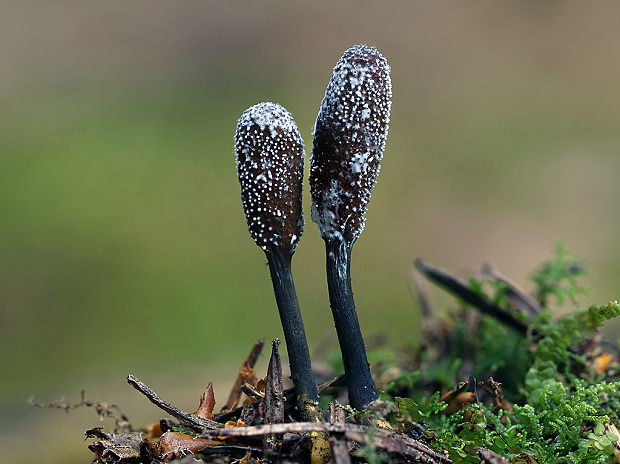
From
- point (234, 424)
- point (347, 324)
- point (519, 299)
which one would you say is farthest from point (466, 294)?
point (234, 424)

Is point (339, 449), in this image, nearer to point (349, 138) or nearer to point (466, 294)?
point (349, 138)

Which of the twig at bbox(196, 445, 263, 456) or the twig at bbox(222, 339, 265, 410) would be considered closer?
the twig at bbox(196, 445, 263, 456)

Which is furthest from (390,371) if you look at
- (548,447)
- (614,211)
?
(614,211)

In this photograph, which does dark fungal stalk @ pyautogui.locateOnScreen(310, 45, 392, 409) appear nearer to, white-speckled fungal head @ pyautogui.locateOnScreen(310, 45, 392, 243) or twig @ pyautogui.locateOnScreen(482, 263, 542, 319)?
white-speckled fungal head @ pyautogui.locateOnScreen(310, 45, 392, 243)

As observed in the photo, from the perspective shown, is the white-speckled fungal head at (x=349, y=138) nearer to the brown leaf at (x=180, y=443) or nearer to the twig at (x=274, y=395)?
the twig at (x=274, y=395)

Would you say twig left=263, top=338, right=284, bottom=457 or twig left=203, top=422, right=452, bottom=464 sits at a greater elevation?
twig left=263, top=338, right=284, bottom=457

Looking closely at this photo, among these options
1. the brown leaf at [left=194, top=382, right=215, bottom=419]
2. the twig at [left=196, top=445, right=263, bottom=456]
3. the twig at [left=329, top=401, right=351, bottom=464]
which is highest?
the brown leaf at [left=194, top=382, right=215, bottom=419]

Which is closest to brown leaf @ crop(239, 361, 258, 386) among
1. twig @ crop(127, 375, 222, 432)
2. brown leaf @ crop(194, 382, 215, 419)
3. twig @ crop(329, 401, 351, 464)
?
brown leaf @ crop(194, 382, 215, 419)
